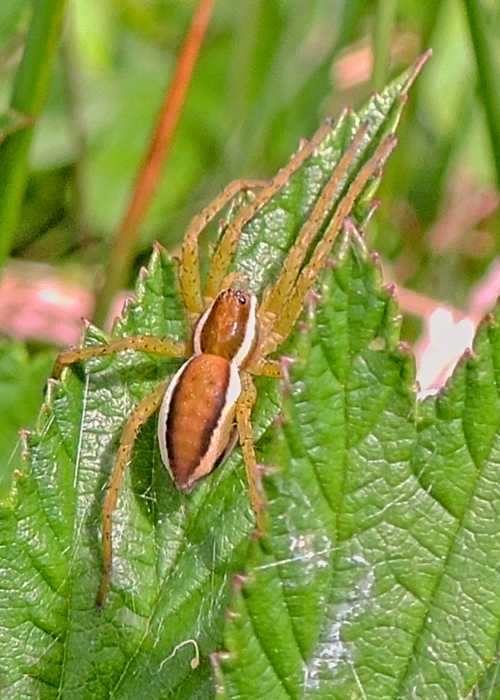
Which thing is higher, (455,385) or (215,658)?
(455,385)

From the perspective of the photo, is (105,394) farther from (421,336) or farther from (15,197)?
(421,336)

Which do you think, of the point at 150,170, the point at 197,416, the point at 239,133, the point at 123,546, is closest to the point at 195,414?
the point at 197,416

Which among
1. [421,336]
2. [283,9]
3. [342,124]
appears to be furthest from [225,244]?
[283,9]

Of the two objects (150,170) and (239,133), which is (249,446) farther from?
(239,133)

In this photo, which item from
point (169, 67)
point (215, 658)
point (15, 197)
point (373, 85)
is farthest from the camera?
point (169, 67)

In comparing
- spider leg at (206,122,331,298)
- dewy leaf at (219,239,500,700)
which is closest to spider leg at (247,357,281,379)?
spider leg at (206,122,331,298)

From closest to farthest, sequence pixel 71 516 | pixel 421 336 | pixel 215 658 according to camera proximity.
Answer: pixel 215 658, pixel 71 516, pixel 421 336

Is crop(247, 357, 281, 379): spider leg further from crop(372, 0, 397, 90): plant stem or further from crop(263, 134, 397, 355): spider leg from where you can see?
crop(372, 0, 397, 90): plant stem
